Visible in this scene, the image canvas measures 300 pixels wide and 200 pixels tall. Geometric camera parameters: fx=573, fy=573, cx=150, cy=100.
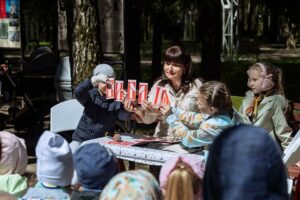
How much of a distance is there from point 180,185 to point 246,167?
527mm

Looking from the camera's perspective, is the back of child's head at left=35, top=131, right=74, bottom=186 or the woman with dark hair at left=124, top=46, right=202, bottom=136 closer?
the back of child's head at left=35, top=131, right=74, bottom=186

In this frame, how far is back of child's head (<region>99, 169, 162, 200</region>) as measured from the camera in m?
2.40

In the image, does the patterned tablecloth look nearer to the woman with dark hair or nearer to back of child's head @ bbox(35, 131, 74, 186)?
the woman with dark hair

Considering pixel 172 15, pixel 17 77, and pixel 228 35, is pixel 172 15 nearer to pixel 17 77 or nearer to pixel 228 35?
pixel 17 77

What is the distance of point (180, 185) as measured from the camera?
8.84ft

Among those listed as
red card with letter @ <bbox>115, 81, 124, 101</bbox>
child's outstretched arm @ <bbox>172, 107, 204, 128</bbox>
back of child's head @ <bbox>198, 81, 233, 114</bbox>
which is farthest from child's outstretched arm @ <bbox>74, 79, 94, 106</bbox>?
back of child's head @ <bbox>198, 81, 233, 114</bbox>

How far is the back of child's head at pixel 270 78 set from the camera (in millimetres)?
4770

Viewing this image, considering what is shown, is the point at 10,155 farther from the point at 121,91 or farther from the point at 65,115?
the point at 65,115

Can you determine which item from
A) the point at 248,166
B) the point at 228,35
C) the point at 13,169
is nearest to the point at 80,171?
the point at 13,169

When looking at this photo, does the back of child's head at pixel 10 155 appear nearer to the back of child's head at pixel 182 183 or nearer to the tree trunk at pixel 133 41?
the back of child's head at pixel 182 183

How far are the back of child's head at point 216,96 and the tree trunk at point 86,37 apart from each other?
2654 millimetres

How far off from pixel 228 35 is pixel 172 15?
36.0 feet

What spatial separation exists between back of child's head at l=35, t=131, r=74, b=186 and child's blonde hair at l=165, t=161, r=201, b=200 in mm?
841

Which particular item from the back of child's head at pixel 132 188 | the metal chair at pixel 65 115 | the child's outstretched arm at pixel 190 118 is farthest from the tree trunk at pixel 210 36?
the back of child's head at pixel 132 188
